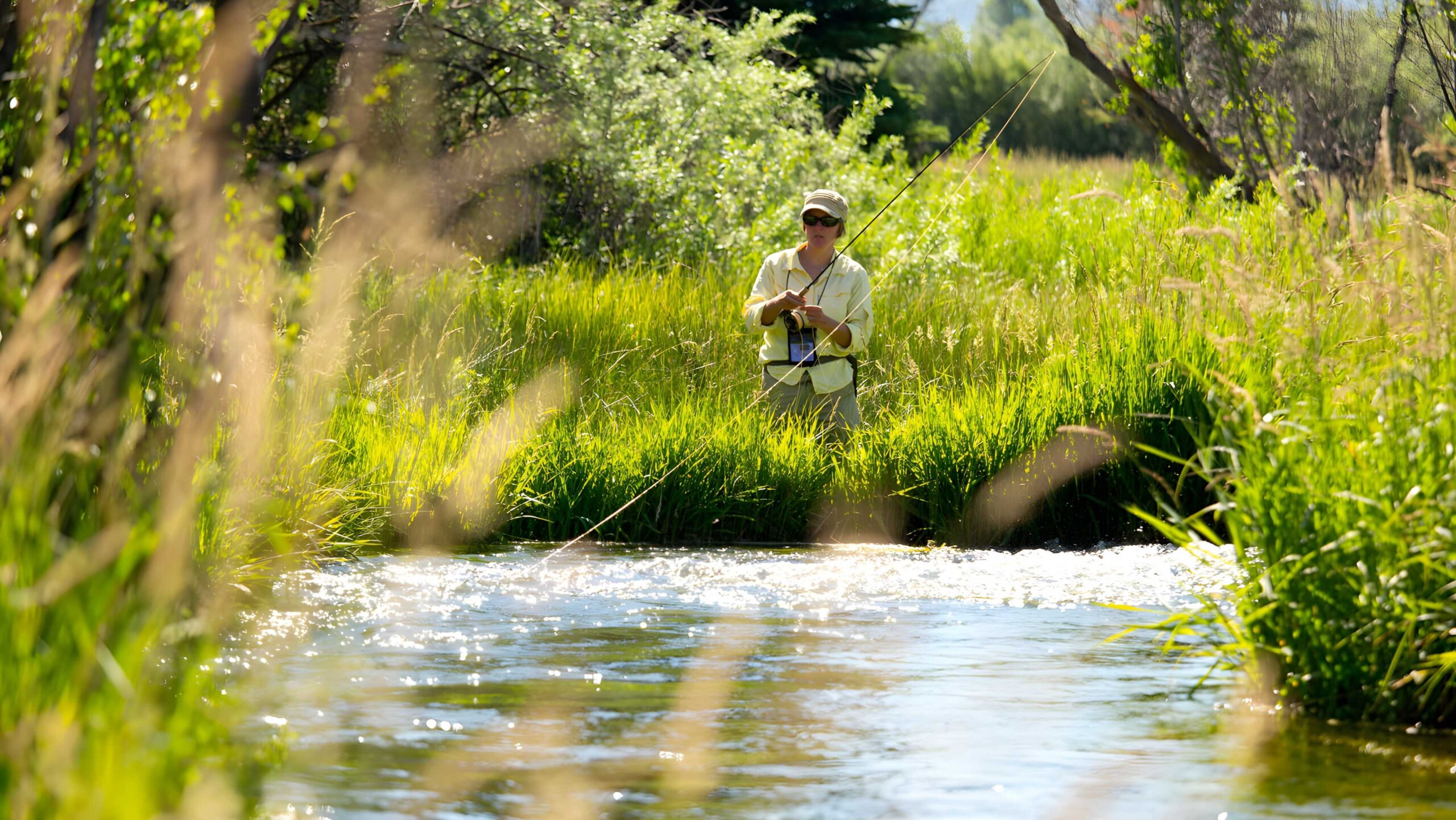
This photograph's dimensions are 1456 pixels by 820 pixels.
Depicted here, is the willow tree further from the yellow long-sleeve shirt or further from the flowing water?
the flowing water

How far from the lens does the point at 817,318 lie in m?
8.05

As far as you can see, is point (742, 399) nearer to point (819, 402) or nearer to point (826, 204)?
point (819, 402)

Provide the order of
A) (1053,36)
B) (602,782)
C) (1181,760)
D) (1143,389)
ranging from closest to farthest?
(602,782)
(1181,760)
(1143,389)
(1053,36)

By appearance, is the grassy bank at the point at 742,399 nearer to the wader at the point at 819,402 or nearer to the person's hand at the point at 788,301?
the wader at the point at 819,402

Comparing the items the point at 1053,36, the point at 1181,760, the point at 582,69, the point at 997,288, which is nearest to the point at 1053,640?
the point at 1181,760

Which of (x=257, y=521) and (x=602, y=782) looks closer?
(x=602, y=782)

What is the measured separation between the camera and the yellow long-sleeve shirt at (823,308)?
8.24m

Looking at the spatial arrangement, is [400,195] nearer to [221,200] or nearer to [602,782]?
[221,200]

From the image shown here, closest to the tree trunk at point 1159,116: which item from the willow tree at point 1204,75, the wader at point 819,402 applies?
the willow tree at point 1204,75

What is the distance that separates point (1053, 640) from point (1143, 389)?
2.71 m

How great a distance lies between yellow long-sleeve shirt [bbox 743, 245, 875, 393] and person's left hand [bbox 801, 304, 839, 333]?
0.08m

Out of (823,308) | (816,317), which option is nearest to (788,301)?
(816,317)

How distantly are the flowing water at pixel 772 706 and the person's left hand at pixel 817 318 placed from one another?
140cm

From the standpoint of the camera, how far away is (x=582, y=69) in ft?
44.6
